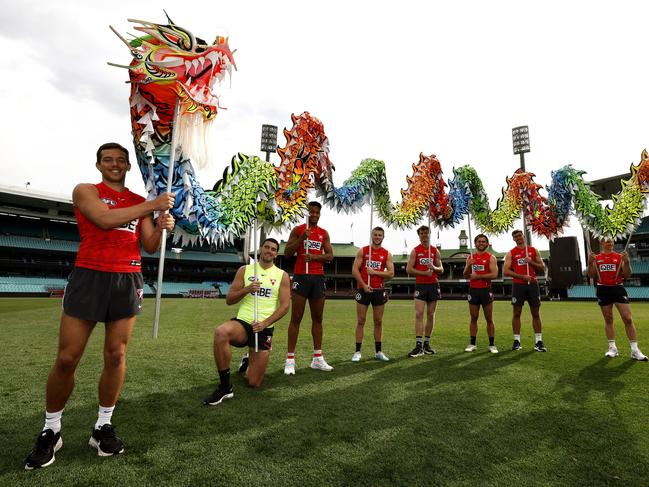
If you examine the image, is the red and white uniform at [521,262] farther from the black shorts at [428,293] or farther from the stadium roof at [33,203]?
the stadium roof at [33,203]

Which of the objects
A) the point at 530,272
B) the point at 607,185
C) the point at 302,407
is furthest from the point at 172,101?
the point at 607,185

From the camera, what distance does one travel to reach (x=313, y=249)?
5.48 m

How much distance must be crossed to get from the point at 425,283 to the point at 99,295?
535cm

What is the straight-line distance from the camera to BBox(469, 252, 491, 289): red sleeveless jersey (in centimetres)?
700

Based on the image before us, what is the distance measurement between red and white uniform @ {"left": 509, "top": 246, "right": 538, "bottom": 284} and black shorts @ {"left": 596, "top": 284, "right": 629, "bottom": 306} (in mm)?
1072

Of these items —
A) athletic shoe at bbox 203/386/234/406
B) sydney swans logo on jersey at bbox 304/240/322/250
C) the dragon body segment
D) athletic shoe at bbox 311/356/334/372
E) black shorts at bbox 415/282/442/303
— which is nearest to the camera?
athletic shoe at bbox 203/386/234/406

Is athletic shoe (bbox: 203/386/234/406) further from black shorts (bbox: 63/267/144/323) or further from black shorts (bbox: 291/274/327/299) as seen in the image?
black shorts (bbox: 291/274/327/299)

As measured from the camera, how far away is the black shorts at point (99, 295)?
2490 mm

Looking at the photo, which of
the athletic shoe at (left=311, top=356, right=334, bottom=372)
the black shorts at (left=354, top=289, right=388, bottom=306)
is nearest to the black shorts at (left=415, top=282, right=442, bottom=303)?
the black shorts at (left=354, top=289, right=388, bottom=306)

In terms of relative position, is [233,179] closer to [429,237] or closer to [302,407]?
[302,407]

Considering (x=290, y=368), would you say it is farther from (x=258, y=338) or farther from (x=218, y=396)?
(x=218, y=396)

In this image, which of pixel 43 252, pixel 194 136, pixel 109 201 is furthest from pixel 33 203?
pixel 109 201

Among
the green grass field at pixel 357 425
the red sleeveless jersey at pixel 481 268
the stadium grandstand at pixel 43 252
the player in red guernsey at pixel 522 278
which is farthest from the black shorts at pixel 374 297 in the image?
the stadium grandstand at pixel 43 252

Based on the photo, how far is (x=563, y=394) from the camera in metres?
3.96
